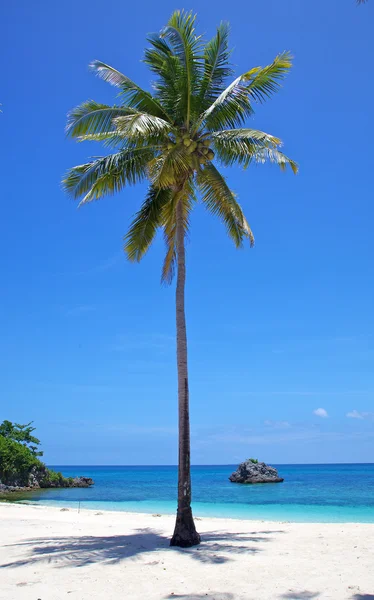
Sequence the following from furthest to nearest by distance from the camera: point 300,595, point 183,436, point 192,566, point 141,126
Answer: point 183,436, point 141,126, point 192,566, point 300,595

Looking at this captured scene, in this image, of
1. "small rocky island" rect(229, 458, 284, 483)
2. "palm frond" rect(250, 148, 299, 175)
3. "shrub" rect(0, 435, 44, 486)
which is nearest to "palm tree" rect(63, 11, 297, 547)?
"palm frond" rect(250, 148, 299, 175)

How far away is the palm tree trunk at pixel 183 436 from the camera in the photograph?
34.4 ft

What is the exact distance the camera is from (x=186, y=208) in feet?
44.8

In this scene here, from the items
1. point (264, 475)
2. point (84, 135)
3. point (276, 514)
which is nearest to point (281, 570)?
point (84, 135)

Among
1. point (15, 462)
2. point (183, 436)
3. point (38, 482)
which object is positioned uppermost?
point (183, 436)

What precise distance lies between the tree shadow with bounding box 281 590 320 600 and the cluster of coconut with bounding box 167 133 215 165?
8839mm

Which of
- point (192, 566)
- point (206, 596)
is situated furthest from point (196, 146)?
point (206, 596)

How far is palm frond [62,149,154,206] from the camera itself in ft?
39.9

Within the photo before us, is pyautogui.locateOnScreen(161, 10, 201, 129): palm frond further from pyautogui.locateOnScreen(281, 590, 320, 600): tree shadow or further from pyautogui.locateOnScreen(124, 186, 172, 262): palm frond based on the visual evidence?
pyautogui.locateOnScreen(281, 590, 320, 600): tree shadow

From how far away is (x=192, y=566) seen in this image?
28.7ft

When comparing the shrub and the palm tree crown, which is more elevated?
the palm tree crown

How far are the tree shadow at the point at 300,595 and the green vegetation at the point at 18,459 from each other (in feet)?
126

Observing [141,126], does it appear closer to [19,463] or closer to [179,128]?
[179,128]

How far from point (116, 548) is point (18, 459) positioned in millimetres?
36112
